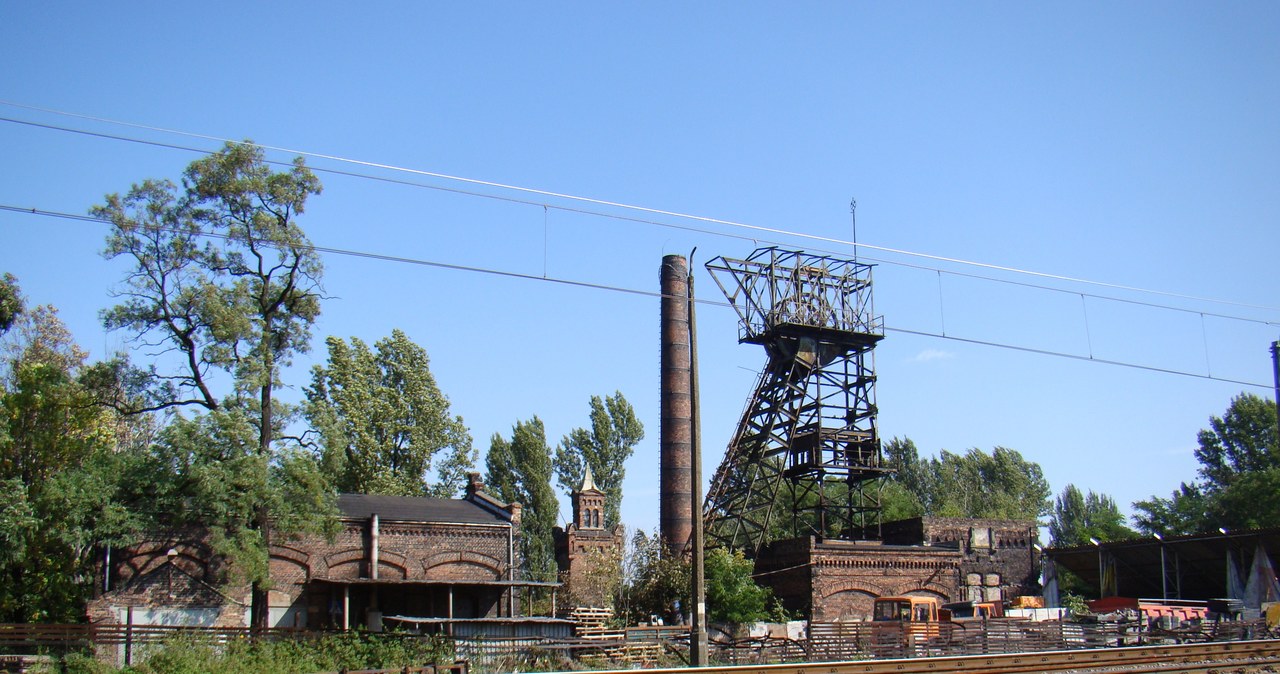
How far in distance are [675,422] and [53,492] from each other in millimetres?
23194

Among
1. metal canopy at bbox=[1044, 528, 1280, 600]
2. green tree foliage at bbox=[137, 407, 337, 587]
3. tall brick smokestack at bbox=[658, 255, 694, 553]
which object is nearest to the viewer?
green tree foliage at bbox=[137, 407, 337, 587]

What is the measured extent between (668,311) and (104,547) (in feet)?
74.4

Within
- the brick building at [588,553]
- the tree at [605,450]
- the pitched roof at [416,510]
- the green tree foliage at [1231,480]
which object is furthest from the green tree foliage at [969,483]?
the pitched roof at [416,510]

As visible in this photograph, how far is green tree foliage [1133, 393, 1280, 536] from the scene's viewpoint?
58.7 meters

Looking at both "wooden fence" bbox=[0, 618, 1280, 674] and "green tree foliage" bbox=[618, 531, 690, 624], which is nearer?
"wooden fence" bbox=[0, 618, 1280, 674]

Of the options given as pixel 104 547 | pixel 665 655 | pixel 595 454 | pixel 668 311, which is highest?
pixel 668 311

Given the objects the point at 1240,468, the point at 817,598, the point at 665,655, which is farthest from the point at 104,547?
the point at 1240,468

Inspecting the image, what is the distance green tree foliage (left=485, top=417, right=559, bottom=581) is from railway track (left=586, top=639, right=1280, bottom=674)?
108 feet

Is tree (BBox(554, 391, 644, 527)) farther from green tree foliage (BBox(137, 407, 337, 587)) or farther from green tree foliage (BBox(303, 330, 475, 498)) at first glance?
green tree foliage (BBox(137, 407, 337, 587))

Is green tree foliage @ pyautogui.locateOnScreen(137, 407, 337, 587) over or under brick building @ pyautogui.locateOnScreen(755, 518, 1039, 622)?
over

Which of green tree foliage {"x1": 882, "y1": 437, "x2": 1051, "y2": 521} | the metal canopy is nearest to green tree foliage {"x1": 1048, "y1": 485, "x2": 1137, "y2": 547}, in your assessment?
green tree foliage {"x1": 882, "y1": 437, "x2": 1051, "y2": 521}

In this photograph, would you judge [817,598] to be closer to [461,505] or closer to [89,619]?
[461,505]

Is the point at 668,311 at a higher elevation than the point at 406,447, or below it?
higher

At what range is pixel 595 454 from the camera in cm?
5647
